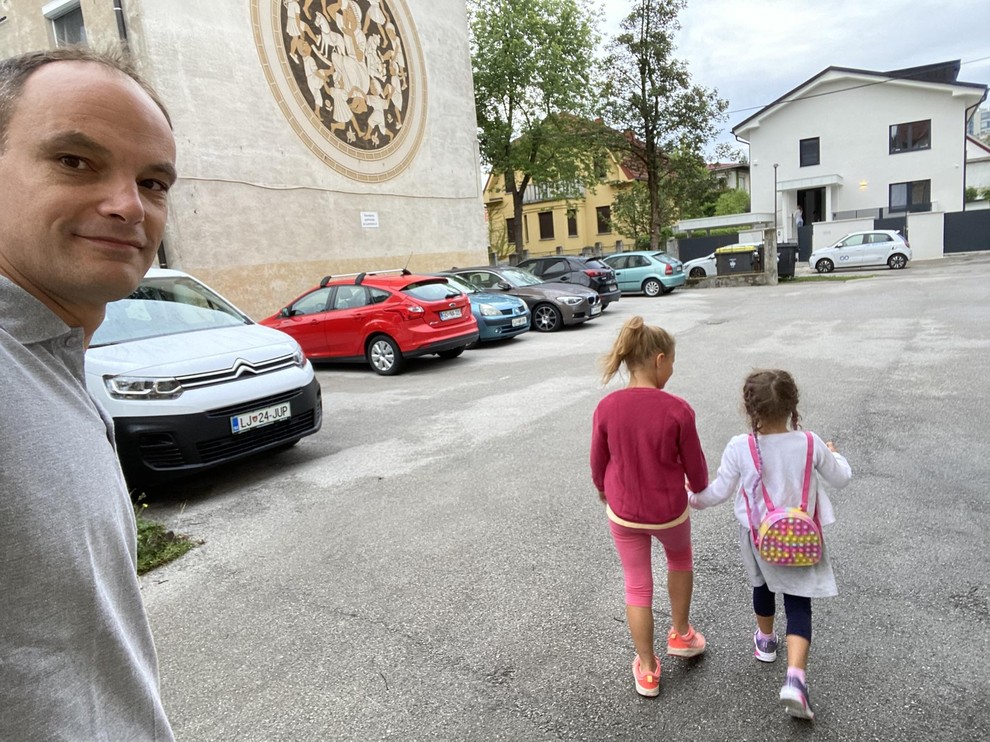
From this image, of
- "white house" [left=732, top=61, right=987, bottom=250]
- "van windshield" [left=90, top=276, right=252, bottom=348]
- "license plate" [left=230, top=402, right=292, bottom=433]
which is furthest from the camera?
"white house" [left=732, top=61, right=987, bottom=250]

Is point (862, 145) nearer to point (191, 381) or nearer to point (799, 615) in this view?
point (191, 381)

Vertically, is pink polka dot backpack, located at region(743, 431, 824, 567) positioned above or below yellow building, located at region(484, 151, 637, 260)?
below

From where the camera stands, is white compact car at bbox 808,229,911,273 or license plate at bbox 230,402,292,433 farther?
white compact car at bbox 808,229,911,273

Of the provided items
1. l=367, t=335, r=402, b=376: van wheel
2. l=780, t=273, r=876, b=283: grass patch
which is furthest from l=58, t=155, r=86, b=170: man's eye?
l=780, t=273, r=876, b=283: grass patch

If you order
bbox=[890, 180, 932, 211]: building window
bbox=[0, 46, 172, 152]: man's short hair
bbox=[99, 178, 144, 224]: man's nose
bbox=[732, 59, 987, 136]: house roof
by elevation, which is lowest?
bbox=[99, 178, 144, 224]: man's nose

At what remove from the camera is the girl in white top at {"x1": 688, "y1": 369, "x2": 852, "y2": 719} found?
243 centimetres

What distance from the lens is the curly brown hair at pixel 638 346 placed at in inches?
103

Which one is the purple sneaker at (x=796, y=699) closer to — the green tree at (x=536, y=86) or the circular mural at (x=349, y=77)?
the circular mural at (x=349, y=77)

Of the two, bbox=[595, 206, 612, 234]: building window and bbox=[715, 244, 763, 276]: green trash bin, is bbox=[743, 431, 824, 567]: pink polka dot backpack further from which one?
bbox=[595, 206, 612, 234]: building window

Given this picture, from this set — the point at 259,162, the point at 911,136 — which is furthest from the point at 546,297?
the point at 911,136

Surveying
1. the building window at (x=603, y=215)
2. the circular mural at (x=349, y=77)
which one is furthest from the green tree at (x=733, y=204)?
the circular mural at (x=349, y=77)

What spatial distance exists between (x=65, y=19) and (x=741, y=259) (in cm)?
1992

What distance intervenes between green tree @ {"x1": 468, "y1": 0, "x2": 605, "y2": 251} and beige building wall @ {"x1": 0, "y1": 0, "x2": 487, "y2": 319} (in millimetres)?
10237

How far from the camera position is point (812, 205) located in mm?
37219
